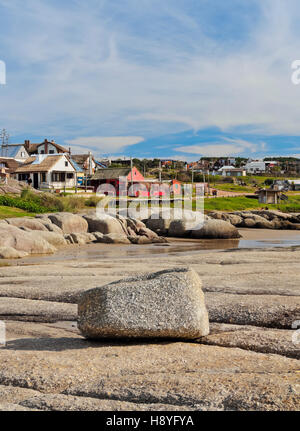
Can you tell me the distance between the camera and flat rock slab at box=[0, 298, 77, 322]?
12.4 m

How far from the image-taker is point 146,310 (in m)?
8.57

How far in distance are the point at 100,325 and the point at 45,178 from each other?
75957 millimetres

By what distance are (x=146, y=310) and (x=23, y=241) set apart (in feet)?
73.4

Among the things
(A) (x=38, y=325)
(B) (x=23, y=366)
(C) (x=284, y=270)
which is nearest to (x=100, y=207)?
(C) (x=284, y=270)

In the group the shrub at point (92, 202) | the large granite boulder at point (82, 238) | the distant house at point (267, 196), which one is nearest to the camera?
the large granite boulder at point (82, 238)

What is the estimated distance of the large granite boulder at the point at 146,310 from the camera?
854 cm

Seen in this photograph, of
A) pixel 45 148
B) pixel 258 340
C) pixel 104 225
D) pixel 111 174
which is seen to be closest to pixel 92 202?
pixel 104 225

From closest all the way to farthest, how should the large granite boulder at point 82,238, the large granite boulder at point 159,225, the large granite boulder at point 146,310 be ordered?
the large granite boulder at point 146,310 → the large granite boulder at point 82,238 → the large granite boulder at point 159,225

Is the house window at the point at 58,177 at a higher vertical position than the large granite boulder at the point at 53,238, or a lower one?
higher

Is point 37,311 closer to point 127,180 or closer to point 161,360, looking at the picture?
point 161,360
